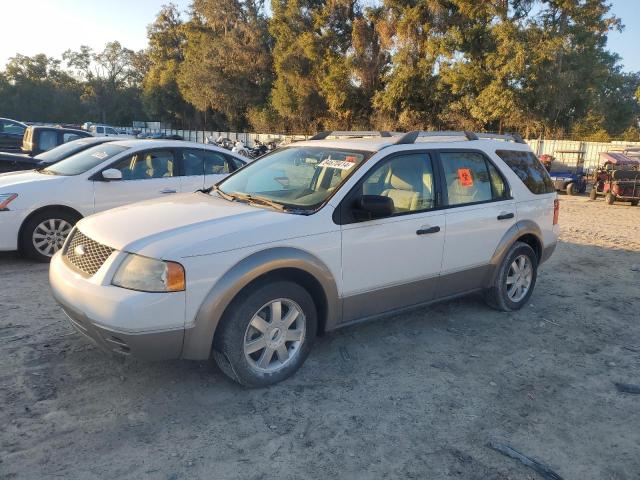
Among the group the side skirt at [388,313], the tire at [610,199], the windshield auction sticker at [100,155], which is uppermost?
the windshield auction sticker at [100,155]

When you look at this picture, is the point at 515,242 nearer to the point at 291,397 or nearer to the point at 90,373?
the point at 291,397

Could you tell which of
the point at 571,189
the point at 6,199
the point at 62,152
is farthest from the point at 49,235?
the point at 571,189

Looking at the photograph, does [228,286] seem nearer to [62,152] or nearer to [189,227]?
[189,227]

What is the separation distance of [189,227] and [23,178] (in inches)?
170

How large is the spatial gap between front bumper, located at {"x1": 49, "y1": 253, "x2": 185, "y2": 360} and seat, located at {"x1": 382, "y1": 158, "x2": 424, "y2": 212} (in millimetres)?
1954

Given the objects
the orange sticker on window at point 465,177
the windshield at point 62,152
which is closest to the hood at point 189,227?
the orange sticker on window at point 465,177

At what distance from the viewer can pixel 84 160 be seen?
695cm

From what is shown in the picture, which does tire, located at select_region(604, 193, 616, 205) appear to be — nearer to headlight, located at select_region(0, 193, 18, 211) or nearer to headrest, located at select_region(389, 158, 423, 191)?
headrest, located at select_region(389, 158, 423, 191)

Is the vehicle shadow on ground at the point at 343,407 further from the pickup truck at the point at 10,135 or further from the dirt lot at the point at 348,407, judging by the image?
the pickup truck at the point at 10,135

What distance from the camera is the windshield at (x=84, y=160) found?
22.1 feet

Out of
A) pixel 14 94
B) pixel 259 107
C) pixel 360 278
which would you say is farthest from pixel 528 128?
pixel 14 94

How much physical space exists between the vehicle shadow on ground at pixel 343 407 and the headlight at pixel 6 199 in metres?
1.58

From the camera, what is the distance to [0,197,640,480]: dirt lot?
→ 280 centimetres

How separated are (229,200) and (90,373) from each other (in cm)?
165
